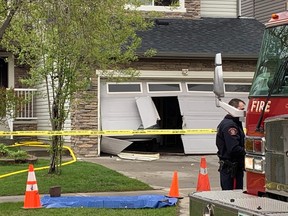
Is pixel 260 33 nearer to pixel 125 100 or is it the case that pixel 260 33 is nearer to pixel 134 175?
pixel 125 100

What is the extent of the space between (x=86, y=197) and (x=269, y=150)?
16.9 feet

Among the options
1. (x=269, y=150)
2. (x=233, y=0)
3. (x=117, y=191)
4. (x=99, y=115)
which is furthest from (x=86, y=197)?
(x=233, y=0)

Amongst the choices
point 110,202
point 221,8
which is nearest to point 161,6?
point 221,8

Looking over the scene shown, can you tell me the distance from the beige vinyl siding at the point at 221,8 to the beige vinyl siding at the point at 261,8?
3063mm

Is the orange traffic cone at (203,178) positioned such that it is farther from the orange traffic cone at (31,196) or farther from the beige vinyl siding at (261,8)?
the beige vinyl siding at (261,8)

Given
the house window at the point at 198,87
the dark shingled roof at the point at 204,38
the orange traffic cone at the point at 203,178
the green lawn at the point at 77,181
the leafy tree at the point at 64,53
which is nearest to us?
the orange traffic cone at the point at 203,178

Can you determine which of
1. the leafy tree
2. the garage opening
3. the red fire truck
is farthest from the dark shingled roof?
the red fire truck

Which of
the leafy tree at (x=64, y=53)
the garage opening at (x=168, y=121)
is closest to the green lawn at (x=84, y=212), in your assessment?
the leafy tree at (x=64, y=53)

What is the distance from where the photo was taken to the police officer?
756cm

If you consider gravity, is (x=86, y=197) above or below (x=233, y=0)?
below

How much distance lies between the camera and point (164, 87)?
56.0ft

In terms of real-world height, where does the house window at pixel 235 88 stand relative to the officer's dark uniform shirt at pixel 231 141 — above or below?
above

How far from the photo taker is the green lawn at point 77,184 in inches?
332

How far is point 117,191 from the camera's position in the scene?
34.4 feet
